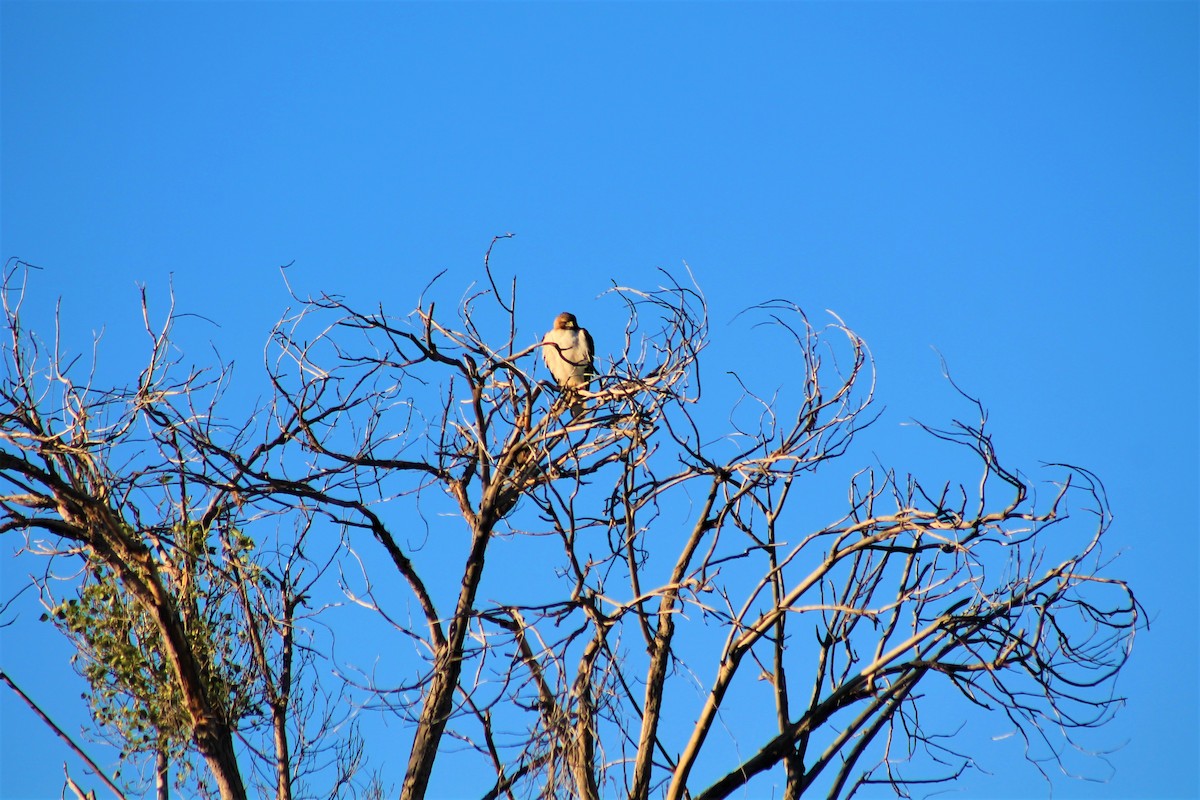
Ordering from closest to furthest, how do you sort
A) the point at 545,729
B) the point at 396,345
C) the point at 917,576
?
the point at 545,729 < the point at 396,345 < the point at 917,576

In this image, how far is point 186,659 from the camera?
5.61 meters

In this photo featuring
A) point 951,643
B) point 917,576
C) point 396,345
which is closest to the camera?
point 396,345

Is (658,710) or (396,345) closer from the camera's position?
(396,345)

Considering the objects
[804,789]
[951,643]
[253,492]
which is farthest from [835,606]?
[253,492]

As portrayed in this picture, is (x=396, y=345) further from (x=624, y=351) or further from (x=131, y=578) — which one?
(x=131, y=578)

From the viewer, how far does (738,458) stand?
5.07m

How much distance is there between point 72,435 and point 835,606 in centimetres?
331

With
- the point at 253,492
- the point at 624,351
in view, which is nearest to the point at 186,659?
the point at 253,492

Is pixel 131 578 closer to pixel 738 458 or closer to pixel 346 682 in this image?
pixel 346 682

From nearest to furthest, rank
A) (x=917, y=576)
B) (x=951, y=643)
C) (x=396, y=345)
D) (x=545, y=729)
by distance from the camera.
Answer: (x=545, y=729) < (x=396, y=345) < (x=951, y=643) < (x=917, y=576)

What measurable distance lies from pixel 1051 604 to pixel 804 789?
135 cm

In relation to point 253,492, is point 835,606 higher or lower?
lower

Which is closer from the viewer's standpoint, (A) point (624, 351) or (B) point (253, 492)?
(A) point (624, 351)

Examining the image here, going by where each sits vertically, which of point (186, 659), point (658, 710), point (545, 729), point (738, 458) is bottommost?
point (545, 729)
